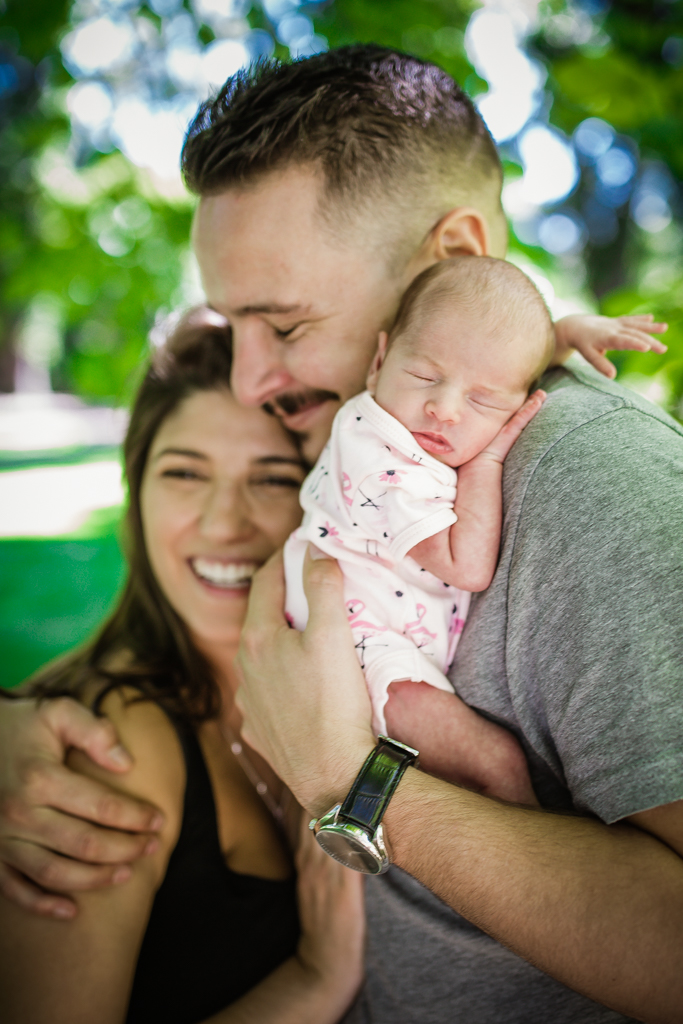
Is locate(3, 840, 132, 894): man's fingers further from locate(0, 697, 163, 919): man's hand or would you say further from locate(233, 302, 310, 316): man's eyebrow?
locate(233, 302, 310, 316): man's eyebrow

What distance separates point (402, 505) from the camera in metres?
1.44

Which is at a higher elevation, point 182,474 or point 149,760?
point 182,474

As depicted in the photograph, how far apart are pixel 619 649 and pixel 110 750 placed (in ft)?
5.14

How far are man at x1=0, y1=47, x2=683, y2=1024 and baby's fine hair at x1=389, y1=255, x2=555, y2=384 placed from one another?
0.15m

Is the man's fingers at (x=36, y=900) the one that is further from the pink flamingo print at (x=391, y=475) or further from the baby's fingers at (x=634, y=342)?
the baby's fingers at (x=634, y=342)

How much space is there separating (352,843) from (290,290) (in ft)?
4.97

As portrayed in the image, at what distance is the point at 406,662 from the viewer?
1491mm

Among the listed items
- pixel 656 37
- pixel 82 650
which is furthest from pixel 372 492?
pixel 656 37

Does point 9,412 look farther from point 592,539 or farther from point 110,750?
point 592,539

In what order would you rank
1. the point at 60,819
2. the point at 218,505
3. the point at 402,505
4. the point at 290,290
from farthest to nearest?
the point at 218,505, the point at 290,290, the point at 60,819, the point at 402,505

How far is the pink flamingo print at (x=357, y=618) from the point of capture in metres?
1.59

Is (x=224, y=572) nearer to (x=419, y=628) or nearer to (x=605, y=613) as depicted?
(x=419, y=628)

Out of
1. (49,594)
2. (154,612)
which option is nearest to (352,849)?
(154,612)

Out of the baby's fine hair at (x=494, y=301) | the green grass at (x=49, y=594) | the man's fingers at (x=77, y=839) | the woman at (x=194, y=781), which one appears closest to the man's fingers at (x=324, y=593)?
the baby's fine hair at (x=494, y=301)
